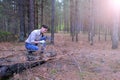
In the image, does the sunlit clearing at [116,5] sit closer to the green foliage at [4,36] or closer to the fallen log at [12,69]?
the fallen log at [12,69]

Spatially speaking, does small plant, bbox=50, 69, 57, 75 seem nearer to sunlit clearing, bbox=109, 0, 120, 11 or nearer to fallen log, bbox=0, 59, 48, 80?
fallen log, bbox=0, 59, 48, 80

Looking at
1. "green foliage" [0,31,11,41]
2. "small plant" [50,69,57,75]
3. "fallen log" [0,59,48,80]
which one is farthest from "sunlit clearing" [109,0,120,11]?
"green foliage" [0,31,11,41]

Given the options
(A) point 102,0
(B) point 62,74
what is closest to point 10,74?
(B) point 62,74

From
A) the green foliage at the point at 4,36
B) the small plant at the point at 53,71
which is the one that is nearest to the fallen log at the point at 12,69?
the small plant at the point at 53,71

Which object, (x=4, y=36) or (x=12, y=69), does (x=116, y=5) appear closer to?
(x=12, y=69)

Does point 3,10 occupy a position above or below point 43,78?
above

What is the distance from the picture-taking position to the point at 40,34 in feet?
35.4

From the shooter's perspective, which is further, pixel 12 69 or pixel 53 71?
pixel 53 71

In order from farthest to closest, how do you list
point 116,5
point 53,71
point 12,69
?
point 116,5 < point 53,71 < point 12,69

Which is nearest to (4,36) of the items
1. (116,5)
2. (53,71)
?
(116,5)

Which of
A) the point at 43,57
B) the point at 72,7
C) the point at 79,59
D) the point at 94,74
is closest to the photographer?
the point at 94,74

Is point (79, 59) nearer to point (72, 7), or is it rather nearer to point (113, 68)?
point (113, 68)

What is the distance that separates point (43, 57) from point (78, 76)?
1.99 metres

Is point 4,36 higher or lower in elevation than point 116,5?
lower
